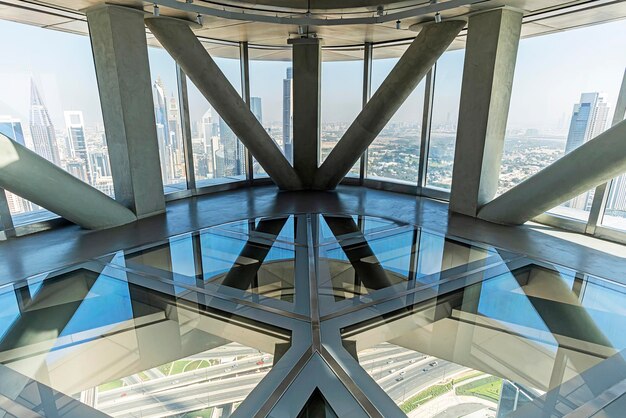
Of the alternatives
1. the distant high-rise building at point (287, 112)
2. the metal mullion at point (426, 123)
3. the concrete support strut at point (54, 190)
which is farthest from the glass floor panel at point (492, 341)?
the distant high-rise building at point (287, 112)

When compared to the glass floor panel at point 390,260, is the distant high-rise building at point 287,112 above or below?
above

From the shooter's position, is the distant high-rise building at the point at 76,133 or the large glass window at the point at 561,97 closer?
the large glass window at the point at 561,97

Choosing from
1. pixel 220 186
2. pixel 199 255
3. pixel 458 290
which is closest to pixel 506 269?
pixel 458 290

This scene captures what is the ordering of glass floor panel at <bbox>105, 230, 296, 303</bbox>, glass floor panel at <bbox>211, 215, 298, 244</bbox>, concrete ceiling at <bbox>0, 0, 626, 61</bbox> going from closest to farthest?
glass floor panel at <bbox>105, 230, 296, 303</bbox> → glass floor panel at <bbox>211, 215, 298, 244</bbox> → concrete ceiling at <bbox>0, 0, 626, 61</bbox>

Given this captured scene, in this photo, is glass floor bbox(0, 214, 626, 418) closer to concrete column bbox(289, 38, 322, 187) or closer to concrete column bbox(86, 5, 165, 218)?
concrete column bbox(86, 5, 165, 218)

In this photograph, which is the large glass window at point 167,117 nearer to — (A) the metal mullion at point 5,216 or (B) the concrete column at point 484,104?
(A) the metal mullion at point 5,216

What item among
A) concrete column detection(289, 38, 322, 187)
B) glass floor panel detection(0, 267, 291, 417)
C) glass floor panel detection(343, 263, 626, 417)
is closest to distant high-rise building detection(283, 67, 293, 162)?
concrete column detection(289, 38, 322, 187)
